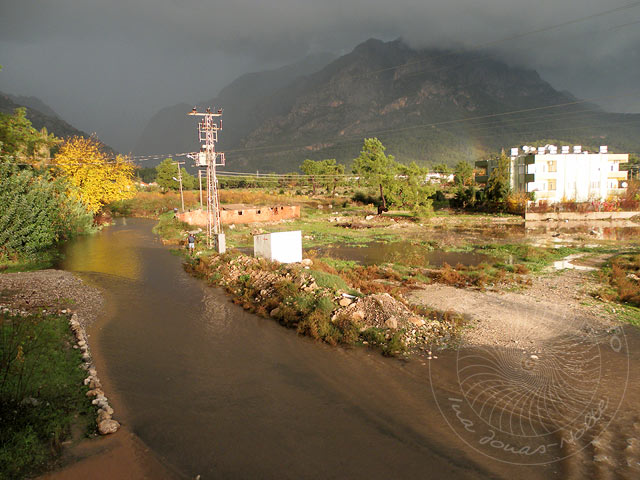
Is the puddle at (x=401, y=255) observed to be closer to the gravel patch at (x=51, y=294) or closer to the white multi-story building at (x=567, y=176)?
the gravel patch at (x=51, y=294)

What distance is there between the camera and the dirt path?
38.9 ft

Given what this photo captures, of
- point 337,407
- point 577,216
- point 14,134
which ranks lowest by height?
point 337,407

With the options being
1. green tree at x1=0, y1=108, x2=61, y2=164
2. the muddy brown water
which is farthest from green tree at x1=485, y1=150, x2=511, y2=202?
green tree at x1=0, y1=108, x2=61, y2=164

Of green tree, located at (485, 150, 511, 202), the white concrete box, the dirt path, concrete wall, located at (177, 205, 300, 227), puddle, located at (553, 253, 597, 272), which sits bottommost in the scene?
the dirt path

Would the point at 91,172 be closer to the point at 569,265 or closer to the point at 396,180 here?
the point at 396,180

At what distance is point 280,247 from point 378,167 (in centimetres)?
4012

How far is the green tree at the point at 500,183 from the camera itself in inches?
2254

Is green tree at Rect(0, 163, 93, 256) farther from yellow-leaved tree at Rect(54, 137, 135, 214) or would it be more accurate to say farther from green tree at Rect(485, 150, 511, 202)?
green tree at Rect(485, 150, 511, 202)

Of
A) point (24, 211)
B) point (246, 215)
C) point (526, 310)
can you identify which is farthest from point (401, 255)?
point (246, 215)

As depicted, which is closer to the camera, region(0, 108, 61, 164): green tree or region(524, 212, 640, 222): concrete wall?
region(0, 108, 61, 164): green tree

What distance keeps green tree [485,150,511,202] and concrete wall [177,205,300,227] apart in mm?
30087

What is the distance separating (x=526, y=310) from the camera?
14172mm

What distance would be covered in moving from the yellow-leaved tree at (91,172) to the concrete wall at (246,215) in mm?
7201

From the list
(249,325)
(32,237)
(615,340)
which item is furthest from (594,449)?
(32,237)
